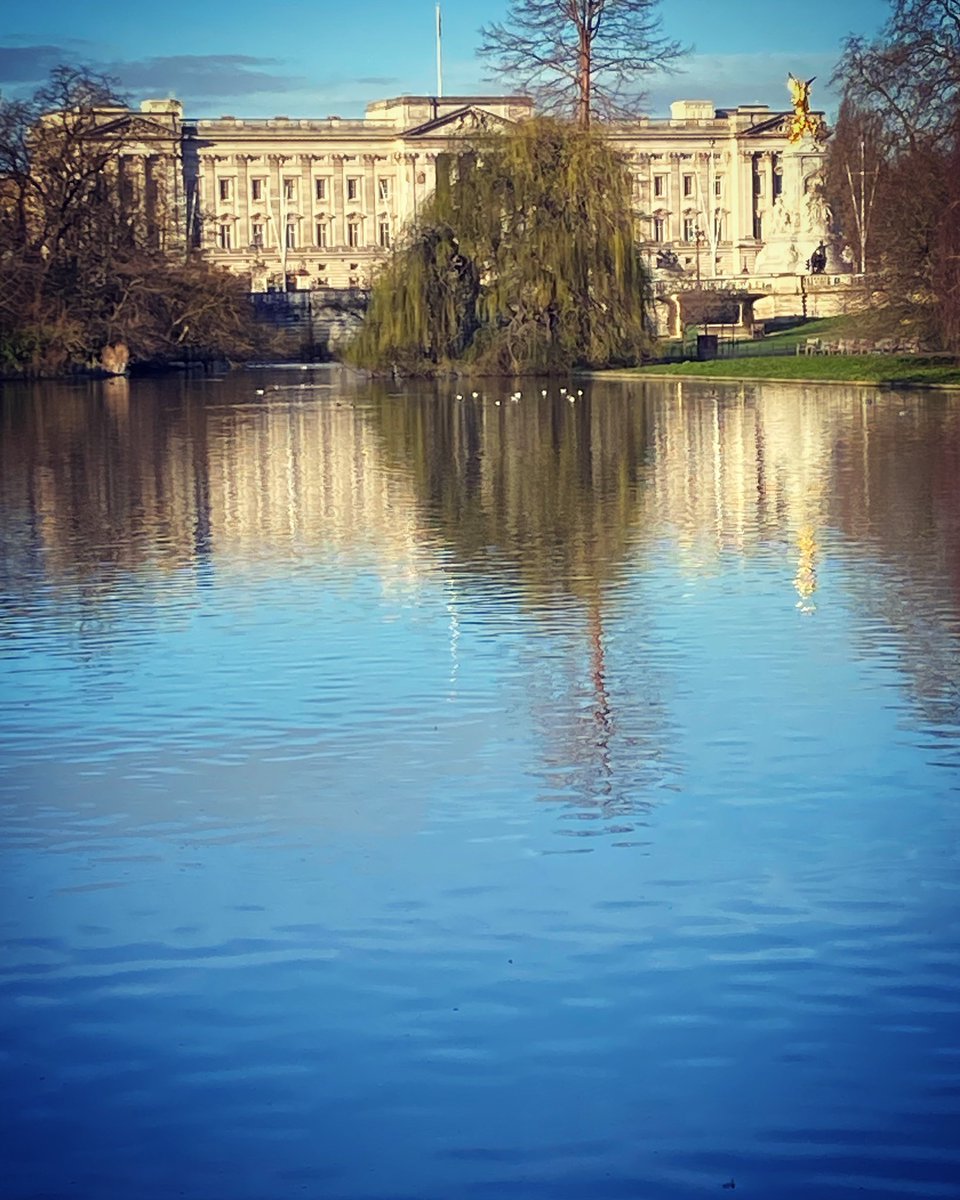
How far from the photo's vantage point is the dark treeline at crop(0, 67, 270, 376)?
208ft

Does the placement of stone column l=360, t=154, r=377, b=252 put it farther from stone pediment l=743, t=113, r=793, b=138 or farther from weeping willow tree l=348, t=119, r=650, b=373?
weeping willow tree l=348, t=119, r=650, b=373

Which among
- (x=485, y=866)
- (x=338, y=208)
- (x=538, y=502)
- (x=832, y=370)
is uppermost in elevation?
(x=338, y=208)

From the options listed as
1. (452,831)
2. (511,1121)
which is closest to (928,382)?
(452,831)

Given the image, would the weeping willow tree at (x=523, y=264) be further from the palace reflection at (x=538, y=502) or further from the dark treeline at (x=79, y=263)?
the palace reflection at (x=538, y=502)

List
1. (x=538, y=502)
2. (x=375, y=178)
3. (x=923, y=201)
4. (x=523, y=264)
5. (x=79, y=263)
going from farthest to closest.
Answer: (x=375, y=178) → (x=79, y=263) → (x=523, y=264) → (x=923, y=201) → (x=538, y=502)

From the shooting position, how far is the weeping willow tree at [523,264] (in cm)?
5459

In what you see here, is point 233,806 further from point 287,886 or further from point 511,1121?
point 511,1121

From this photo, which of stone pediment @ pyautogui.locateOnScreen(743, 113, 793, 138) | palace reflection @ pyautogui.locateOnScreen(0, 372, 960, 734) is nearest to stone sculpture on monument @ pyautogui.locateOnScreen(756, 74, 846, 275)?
palace reflection @ pyautogui.locateOnScreen(0, 372, 960, 734)

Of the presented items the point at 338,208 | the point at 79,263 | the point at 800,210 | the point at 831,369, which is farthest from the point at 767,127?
the point at 831,369

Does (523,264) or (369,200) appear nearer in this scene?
(523,264)

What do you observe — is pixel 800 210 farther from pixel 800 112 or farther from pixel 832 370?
pixel 832 370

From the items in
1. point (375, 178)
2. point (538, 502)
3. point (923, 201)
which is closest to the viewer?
point (538, 502)

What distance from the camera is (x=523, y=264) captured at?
179 feet

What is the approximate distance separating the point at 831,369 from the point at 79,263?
26.5m
